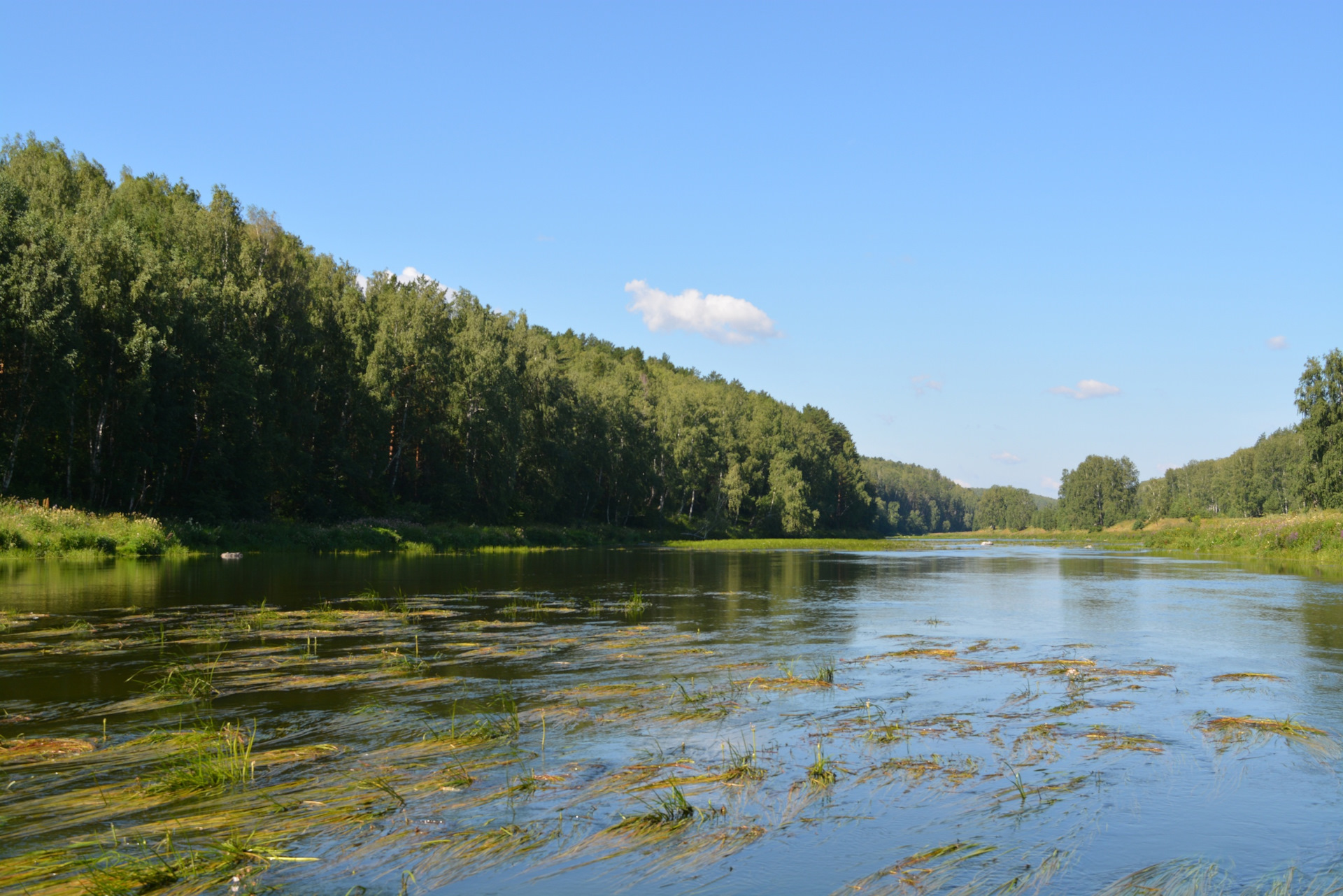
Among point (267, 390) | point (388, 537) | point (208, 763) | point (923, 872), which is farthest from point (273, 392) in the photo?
point (923, 872)

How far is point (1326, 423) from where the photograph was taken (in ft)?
257

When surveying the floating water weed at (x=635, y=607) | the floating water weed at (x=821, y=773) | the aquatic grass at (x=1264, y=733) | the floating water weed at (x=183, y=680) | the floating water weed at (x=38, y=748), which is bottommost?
the aquatic grass at (x=1264, y=733)

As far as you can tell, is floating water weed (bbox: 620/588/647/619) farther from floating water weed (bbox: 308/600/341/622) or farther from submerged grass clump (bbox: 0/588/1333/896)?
floating water weed (bbox: 308/600/341/622)

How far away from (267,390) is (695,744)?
167 ft

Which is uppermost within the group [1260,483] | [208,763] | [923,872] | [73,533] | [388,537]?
[1260,483]

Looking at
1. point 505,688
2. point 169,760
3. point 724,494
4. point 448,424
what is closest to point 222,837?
point 169,760

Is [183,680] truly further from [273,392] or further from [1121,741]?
[273,392]

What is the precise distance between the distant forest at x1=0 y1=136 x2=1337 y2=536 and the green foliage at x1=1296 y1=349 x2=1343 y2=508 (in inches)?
90.3

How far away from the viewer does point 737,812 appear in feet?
24.4

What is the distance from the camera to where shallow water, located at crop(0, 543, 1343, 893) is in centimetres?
640

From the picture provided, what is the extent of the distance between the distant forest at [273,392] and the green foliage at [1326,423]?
7.53 ft

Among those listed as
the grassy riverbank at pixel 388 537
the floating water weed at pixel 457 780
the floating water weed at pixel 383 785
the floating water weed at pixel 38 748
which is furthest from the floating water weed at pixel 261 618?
the grassy riverbank at pixel 388 537

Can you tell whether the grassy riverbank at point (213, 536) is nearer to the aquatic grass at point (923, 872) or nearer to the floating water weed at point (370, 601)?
the floating water weed at point (370, 601)

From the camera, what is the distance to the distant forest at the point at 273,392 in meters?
41.6
